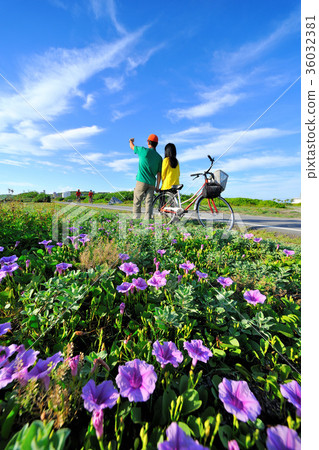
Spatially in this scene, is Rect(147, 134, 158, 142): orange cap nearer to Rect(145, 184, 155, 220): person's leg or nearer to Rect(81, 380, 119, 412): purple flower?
Rect(145, 184, 155, 220): person's leg

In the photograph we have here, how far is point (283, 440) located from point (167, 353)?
→ 564 mm

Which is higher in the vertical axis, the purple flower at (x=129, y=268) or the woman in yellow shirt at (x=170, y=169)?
the woman in yellow shirt at (x=170, y=169)

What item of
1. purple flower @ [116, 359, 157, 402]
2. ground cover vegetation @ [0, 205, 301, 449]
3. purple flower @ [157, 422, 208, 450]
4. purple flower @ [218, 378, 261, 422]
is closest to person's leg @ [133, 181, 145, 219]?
ground cover vegetation @ [0, 205, 301, 449]

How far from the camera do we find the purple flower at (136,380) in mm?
842

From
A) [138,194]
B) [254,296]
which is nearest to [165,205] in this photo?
[138,194]

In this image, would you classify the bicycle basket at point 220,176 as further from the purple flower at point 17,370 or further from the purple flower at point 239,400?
the purple flower at point 17,370

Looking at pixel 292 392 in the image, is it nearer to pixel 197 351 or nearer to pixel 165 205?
pixel 197 351

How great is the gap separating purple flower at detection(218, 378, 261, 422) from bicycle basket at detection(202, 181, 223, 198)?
15.5 feet

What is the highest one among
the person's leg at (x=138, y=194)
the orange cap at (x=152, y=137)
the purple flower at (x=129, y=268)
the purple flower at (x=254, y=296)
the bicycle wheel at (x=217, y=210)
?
the orange cap at (x=152, y=137)

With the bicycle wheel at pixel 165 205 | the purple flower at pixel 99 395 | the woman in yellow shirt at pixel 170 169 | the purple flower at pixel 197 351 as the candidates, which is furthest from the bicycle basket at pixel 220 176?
the purple flower at pixel 99 395

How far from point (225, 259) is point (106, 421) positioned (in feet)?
7.87

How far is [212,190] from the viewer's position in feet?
17.3

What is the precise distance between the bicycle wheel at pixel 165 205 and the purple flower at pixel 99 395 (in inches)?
204
